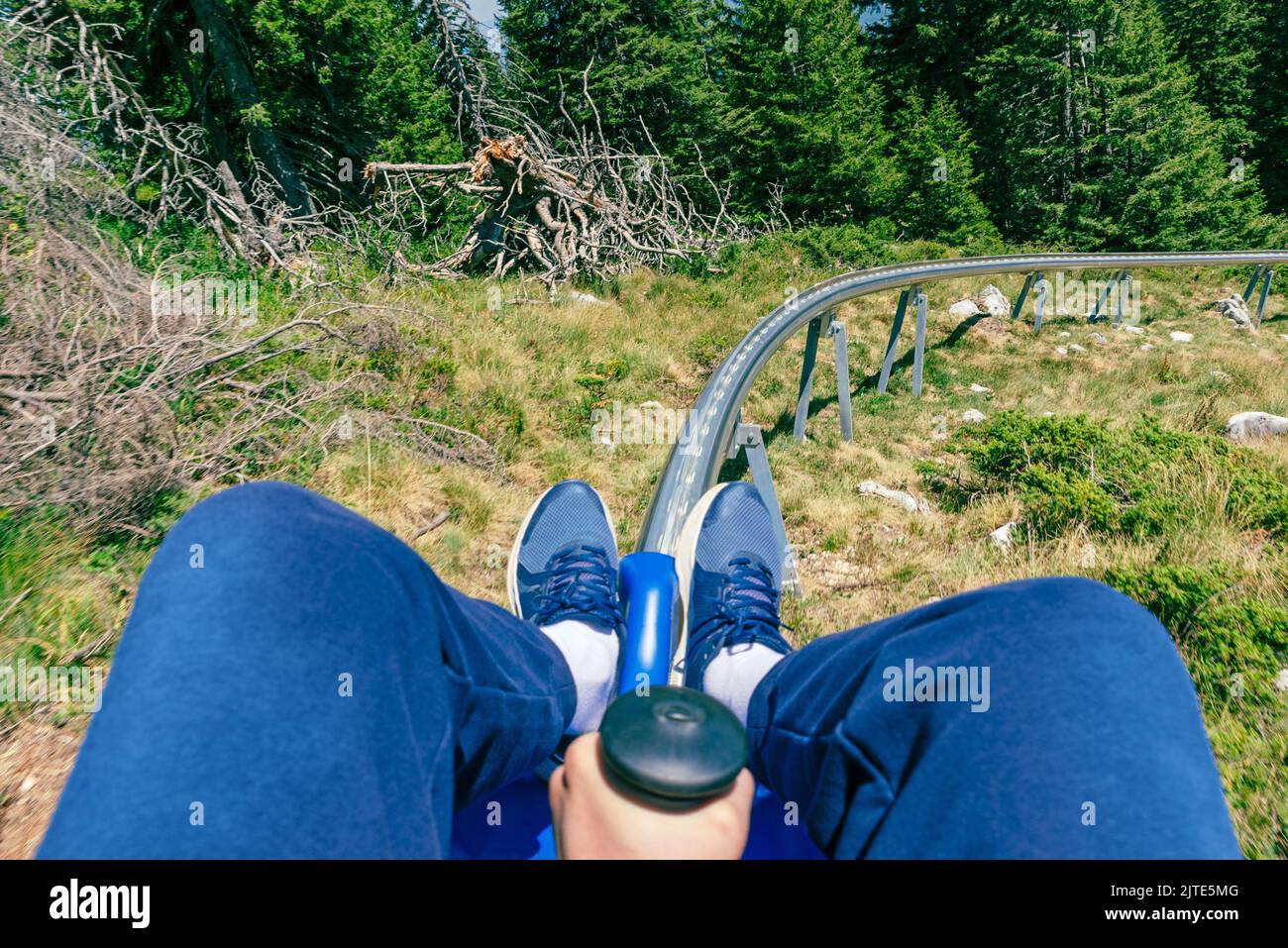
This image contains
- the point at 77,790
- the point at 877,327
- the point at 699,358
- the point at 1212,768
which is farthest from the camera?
the point at 877,327

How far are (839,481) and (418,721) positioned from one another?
398 centimetres

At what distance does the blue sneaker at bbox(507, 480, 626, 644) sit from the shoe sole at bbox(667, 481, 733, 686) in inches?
7.1

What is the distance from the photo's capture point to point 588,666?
184 centimetres

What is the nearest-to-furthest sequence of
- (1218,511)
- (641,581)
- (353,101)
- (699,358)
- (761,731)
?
(761,731) < (641,581) < (1218,511) < (699,358) < (353,101)

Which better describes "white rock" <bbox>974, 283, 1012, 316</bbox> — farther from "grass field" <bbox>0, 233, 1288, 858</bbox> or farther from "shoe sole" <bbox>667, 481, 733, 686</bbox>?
"shoe sole" <bbox>667, 481, 733, 686</bbox>

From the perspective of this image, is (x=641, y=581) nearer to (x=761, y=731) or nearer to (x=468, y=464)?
(x=761, y=731)

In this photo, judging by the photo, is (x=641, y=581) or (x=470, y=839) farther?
(x=641, y=581)

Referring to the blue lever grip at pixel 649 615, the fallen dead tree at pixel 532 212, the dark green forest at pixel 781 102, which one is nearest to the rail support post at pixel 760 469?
the blue lever grip at pixel 649 615

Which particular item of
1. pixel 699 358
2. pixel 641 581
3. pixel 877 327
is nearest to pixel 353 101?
pixel 699 358

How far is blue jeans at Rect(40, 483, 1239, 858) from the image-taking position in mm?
854

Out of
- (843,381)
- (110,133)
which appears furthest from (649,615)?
(110,133)

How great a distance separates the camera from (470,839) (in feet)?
4.75

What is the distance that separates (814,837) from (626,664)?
0.74 m

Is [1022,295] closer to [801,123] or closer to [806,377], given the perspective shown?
[806,377]
